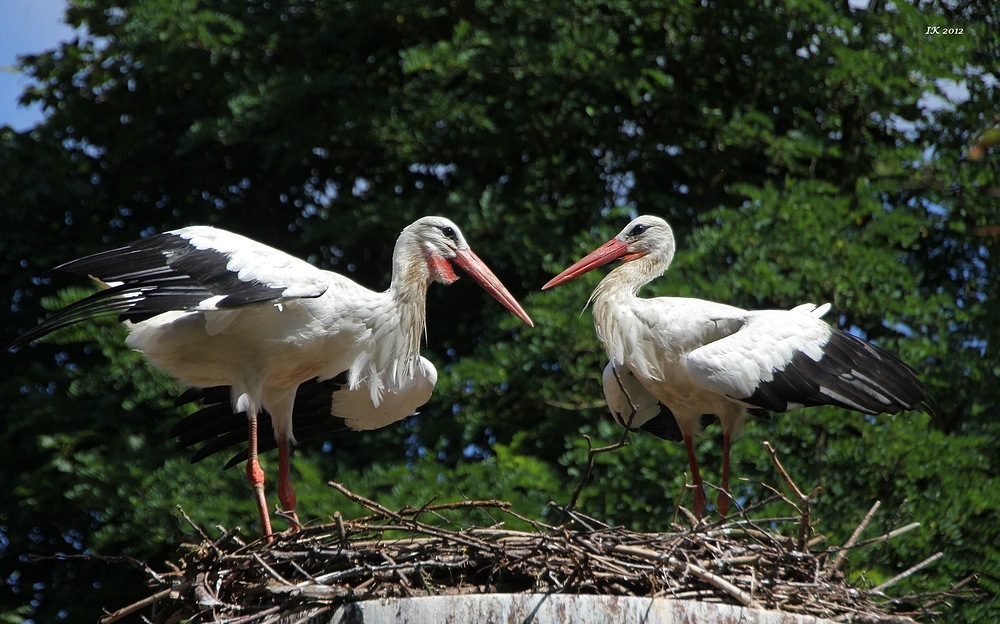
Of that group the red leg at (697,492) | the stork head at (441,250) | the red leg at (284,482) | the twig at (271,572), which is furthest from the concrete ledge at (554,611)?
the stork head at (441,250)

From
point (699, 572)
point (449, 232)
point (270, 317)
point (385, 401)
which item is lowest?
point (699, 572)

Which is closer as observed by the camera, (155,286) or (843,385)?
(155,286)

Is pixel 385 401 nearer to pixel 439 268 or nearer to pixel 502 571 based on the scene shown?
pixel 439 268

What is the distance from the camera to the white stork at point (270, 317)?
454 cm

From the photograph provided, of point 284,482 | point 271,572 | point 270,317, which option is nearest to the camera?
point 271,572

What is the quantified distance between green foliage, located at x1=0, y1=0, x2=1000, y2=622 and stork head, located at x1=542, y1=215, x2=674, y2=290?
1.10 meters

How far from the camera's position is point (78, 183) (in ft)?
29.4

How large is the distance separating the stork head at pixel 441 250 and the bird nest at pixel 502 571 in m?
1.59

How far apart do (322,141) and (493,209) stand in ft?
4.98

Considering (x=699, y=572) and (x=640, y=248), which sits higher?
(x=640, y=248)

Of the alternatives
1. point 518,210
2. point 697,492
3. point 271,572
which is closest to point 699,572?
point 271,572

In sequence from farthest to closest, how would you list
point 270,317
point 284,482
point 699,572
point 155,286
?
point 284,482 → point 270,317 → point 155,286 → point 699,572

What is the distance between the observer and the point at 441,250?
5.36 meters

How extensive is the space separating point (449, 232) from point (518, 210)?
116 inches
